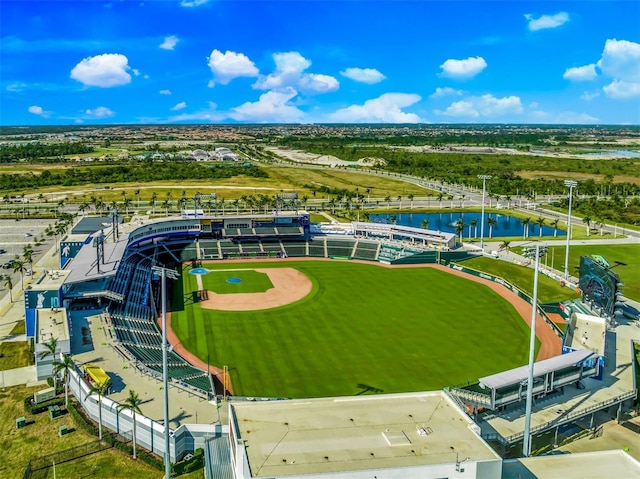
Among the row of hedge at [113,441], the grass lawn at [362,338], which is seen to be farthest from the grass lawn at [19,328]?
the row of hedge at [113,441]

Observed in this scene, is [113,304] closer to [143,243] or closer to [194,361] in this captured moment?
[194,361]

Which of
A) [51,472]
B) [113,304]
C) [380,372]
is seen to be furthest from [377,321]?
[51,472]

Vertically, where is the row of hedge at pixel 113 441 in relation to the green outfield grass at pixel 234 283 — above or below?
below

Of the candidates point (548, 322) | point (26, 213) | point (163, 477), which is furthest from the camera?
point (26, 213)

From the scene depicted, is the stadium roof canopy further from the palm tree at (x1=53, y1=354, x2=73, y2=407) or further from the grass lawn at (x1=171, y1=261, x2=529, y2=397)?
the palm tree at (x1=53, y1=354, x2=73, y2=407)

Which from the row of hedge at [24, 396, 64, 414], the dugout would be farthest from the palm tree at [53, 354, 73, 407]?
the dugout

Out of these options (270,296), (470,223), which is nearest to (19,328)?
(270,296)

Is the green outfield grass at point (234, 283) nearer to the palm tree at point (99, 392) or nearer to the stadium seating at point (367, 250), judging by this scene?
the stadium seating at point (367, 250)
